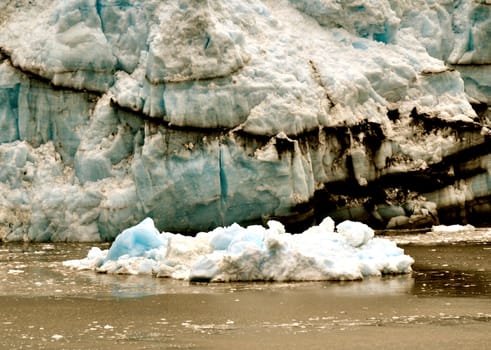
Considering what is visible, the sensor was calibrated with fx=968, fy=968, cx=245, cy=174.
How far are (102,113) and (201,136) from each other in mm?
2357

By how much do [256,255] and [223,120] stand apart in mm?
7145

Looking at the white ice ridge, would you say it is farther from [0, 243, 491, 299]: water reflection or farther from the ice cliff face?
the ice cliff face

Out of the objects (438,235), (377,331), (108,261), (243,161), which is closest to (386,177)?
(438,235)

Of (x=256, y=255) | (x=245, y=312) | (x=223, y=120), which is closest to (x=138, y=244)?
(x=256, y=255)

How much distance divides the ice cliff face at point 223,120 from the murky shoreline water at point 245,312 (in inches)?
226

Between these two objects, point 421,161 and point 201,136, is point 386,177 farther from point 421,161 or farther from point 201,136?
point 201,136

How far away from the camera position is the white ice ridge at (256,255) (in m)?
11.9

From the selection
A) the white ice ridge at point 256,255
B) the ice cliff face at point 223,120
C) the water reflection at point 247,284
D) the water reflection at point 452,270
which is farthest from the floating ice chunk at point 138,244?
the ice cliff face at point 223,120

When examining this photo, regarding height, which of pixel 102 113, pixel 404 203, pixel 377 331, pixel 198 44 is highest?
pixel 198 44

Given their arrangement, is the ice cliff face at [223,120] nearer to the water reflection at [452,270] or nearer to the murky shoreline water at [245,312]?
the water reflection at [452,270]

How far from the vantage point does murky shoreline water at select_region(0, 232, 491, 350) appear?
25.0 ft

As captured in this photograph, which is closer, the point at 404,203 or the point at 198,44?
the point at 198,44

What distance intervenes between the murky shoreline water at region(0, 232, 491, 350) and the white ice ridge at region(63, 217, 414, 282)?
309 mm

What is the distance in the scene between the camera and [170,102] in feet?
61.7
